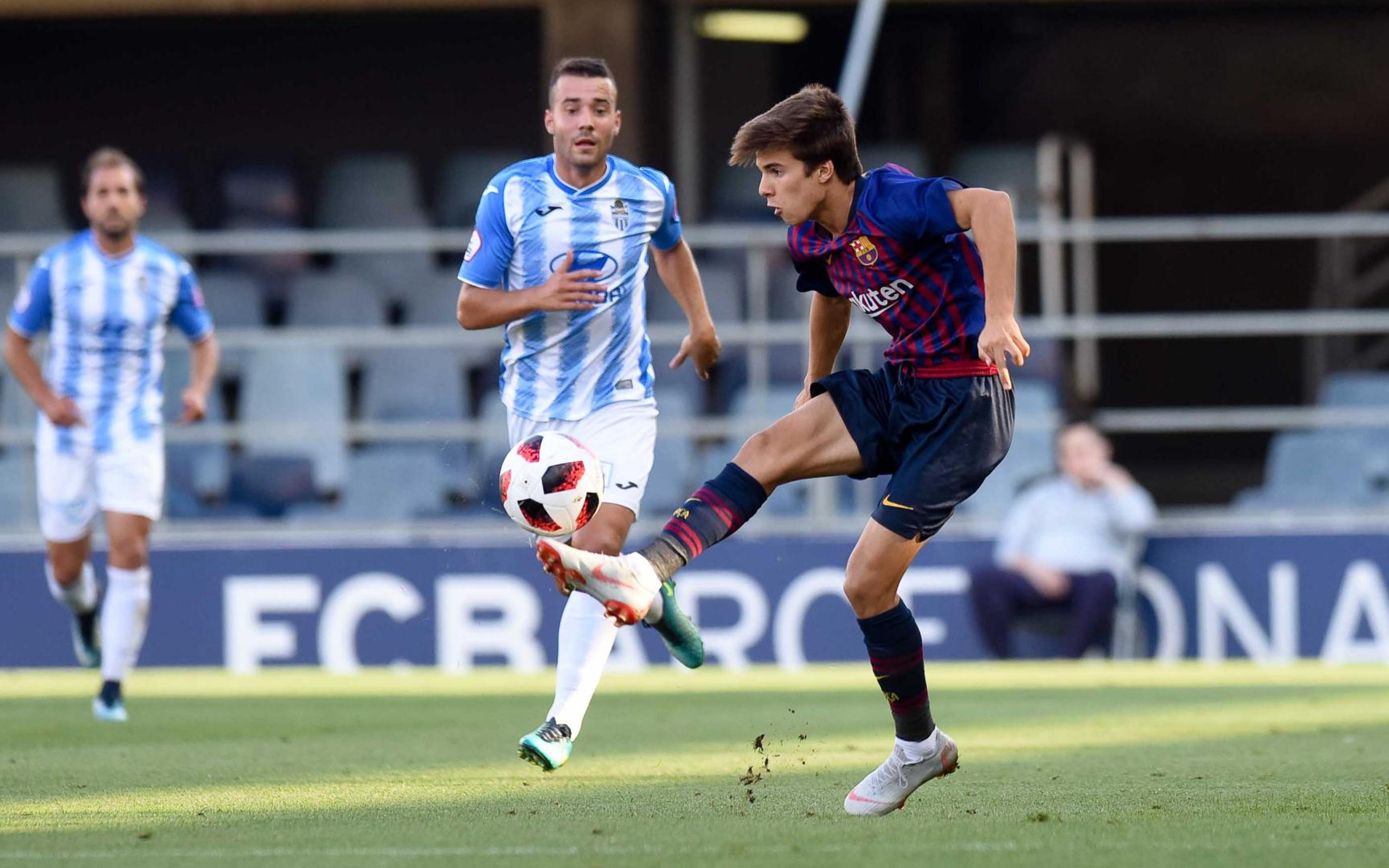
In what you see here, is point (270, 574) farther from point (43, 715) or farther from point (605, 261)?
point (605, 261)

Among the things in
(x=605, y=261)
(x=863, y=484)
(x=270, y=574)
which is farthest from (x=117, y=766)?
(x=863, y=484)

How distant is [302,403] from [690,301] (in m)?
7.54

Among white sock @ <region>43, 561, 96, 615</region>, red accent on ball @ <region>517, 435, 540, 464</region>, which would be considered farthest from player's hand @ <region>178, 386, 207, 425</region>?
red accent on ball @ <region>517, 435, 540, 464</region>

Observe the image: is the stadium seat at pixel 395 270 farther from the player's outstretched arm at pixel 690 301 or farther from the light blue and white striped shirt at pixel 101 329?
the player's outstretched arm at pixel 690 301

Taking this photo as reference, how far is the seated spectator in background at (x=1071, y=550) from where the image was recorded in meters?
12.4

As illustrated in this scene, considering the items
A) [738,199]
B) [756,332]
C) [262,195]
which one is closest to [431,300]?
[262,195]

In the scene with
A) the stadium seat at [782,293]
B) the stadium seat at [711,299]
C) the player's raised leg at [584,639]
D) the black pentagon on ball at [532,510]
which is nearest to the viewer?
the black pentagon on ball at [532,510]

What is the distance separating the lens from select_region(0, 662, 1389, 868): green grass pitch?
4.89 m

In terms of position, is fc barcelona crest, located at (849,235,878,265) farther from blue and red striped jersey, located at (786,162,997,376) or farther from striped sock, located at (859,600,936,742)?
striped sock, located at (859,600,936,742)

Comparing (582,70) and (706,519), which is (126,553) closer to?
(582,70)

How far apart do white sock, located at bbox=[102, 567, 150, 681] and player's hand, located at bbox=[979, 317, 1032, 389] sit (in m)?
4.99

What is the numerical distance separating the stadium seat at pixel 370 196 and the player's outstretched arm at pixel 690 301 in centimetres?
902

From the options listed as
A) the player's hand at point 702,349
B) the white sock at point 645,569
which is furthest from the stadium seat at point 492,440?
the white sock at point 645,569

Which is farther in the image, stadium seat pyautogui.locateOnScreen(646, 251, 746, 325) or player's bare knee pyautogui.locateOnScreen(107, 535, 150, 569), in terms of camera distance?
stadium seat pyautogui.locateOnScreen(646, 251, 746, 325)
